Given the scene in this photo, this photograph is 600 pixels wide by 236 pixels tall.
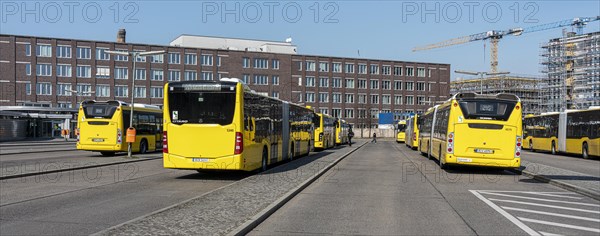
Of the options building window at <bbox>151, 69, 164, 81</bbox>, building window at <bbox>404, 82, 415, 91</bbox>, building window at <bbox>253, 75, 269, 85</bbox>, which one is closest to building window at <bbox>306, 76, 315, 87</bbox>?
building window at <bbox>253, 75, 269, 85</bbox>

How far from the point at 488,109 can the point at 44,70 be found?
276ft

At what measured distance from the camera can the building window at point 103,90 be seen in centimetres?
9162

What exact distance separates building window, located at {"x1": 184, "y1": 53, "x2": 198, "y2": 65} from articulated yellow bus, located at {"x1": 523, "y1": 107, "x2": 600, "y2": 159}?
209ft

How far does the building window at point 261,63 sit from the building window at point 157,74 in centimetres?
1747

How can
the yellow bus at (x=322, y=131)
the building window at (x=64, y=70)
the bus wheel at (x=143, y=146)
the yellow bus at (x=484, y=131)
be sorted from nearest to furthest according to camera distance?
the yellow bus at (x=484, y=131) < the bus wheel at (x=143, y=146) < the yellow bus at (x=322, y=131) < the building window at (x=64, y=70)

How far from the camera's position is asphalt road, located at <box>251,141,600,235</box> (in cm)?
903

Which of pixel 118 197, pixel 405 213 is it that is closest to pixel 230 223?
pixel 405 213

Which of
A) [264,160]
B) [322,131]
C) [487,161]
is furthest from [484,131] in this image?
[322,131]

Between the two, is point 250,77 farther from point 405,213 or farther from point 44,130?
point 405,213

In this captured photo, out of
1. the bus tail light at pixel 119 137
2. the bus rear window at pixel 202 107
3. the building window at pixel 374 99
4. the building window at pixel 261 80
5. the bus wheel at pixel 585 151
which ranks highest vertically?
the building window at pixel 261 80

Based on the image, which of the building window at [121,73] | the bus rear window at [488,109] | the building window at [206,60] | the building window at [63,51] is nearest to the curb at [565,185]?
the bus rear window at [488,109]

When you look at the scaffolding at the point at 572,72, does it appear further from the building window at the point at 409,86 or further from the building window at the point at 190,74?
the building window at the point at 190,74

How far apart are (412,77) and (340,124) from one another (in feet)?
222

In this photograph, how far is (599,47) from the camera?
8819 cm
